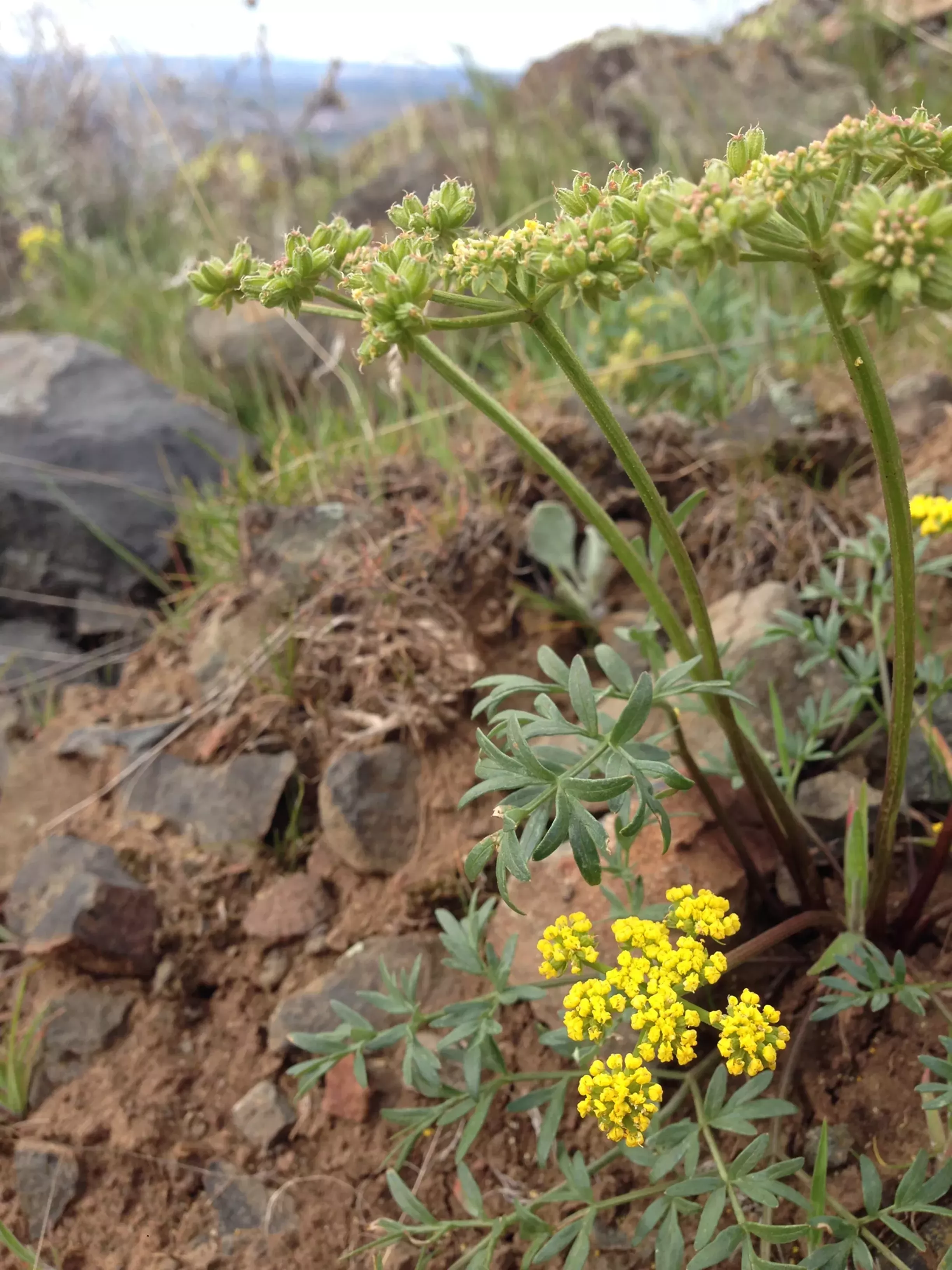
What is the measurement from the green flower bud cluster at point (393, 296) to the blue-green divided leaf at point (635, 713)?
527 mm

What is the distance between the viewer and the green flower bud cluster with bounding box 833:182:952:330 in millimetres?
903

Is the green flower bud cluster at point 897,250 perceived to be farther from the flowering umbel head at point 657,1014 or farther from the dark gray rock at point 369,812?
the dark gray rock at point 369,812

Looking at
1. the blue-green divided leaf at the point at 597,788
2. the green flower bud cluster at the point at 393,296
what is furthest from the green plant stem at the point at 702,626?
the blue-green divided leaf at the point at 597,788

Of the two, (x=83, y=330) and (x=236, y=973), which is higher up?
(x=83, y=330)

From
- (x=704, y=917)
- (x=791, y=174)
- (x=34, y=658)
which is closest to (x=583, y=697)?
(x=704, y=917)

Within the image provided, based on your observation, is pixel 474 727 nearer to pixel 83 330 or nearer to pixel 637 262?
pixel 637 262

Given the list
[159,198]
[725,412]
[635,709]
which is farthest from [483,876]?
[159,198]

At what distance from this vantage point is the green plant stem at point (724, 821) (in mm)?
1604

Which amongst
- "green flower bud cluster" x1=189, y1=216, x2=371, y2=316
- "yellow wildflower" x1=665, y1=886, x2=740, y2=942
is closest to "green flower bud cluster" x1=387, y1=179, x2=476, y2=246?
Result: "green flower bud cluster" x1=189, y1=216, x2=371, y2=316

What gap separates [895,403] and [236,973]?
7.91 ft

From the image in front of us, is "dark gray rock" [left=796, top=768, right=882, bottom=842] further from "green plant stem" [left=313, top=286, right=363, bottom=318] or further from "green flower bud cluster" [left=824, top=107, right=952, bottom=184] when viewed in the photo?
"green plant stem" [left=313, top=286, right=363, bottom=318]

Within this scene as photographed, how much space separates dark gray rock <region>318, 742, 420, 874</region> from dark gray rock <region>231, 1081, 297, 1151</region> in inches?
20.7

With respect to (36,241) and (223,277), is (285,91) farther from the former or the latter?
(223,277)

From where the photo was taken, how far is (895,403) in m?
2.82
